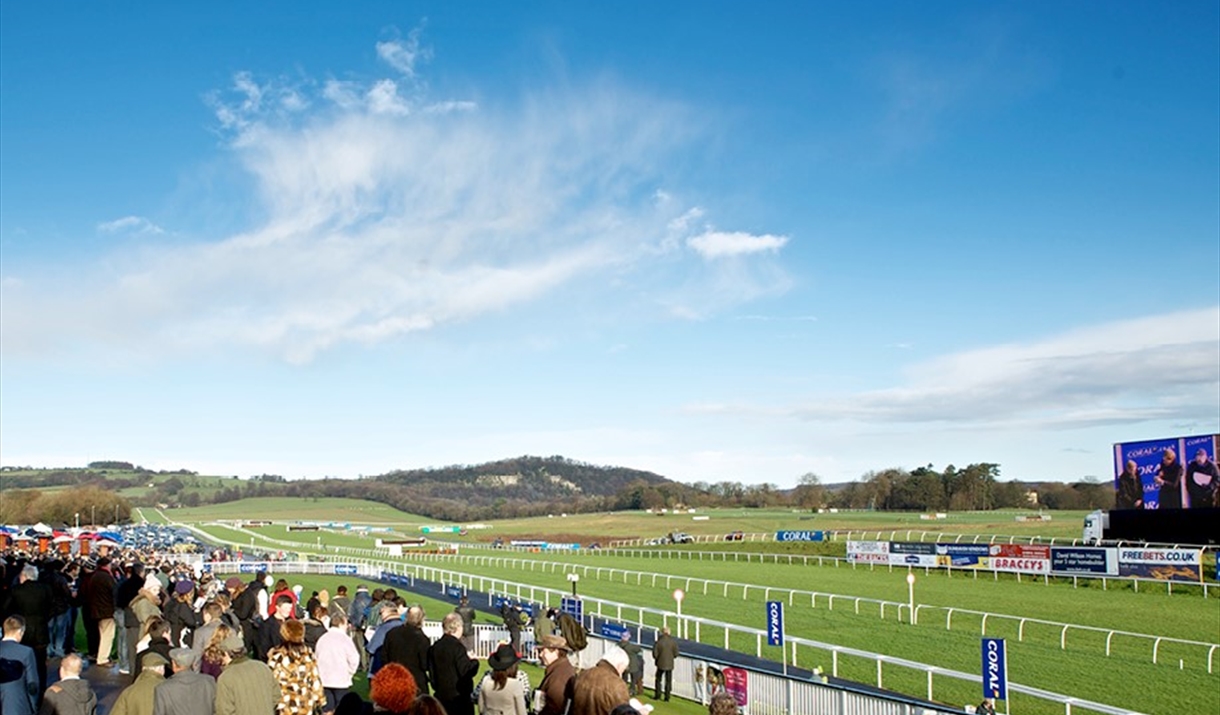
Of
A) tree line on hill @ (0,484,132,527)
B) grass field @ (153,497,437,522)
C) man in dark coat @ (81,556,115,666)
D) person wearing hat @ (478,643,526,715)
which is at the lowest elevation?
grass field @ (153,497,437,522)

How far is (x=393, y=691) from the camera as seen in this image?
17.6 ft

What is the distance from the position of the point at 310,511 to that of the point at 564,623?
553 feet

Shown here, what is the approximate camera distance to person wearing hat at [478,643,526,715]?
6.87 metres

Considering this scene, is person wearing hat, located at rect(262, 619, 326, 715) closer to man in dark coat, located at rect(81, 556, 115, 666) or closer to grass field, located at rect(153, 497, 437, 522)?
man in dark coat, located at rect(81, 556, 115, 666)

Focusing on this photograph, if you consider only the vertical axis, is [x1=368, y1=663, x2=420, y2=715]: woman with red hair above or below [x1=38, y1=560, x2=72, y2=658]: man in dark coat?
above

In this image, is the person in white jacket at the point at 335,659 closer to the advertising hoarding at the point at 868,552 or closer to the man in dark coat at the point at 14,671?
the man in dark coat at the point at 14,671

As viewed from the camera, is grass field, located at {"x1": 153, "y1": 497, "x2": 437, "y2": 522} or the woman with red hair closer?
the woman with red hair

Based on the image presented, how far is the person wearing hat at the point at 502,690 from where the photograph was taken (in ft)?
22.5

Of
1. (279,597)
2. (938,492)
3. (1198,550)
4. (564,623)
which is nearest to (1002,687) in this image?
(564,623)

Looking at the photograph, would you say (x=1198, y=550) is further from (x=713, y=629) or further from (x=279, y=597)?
(x=279, y=597)

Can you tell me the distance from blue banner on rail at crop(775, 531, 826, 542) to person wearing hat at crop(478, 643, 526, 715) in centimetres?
5890

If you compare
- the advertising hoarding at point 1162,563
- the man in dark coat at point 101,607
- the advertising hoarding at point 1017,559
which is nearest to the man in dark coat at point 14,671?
the man in dark coat at point 101,607

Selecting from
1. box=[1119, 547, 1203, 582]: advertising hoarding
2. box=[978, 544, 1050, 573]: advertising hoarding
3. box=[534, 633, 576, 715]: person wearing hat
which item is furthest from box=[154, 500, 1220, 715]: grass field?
box=[534, 633, 576, 715]: person wearing hat

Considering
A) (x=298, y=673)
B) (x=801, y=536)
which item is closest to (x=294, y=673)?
(x=298, y=673)
